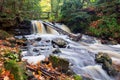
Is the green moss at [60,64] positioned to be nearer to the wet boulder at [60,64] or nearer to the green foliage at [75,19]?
the wet boulder at [60,64]

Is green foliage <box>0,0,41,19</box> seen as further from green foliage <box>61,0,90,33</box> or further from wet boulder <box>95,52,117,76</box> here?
wet boulder <box>95,52,117,76</box>

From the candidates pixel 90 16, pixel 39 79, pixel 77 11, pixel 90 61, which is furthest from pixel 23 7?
pixel 39 79

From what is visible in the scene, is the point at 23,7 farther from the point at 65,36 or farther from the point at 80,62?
the point at 80,62

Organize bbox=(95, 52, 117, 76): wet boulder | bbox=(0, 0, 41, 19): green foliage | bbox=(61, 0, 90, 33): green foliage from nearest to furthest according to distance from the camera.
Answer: bbox=(95, 52, 117, 76): wet boulder, bbox=(0, 0, 41, 19): green foliage, bbox=(61, 0, 90, 33): green foliage

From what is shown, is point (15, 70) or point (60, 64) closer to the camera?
point (15, 70)

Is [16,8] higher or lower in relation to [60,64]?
higher

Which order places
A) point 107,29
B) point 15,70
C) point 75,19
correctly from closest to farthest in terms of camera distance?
point 15,70
point 107,29
point 75,19

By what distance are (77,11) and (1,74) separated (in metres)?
23.0

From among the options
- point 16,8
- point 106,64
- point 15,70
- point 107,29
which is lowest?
point 107,29

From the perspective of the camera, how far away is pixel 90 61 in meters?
11.7

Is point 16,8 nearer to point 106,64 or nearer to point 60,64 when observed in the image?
point 106,64

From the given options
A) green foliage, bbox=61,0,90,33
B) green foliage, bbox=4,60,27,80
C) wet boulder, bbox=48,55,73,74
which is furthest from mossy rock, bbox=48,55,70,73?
green foliage, bbox=61,0,90,33

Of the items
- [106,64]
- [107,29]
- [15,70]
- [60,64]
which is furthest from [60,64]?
[107,29]

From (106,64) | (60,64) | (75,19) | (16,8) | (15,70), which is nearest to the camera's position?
(15,70)
